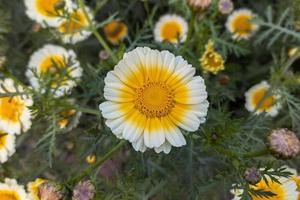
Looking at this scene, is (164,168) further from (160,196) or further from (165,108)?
(165,108)

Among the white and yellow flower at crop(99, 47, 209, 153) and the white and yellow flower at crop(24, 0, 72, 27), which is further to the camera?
the white and yellow flower at crop(24, 0, 72, 27)

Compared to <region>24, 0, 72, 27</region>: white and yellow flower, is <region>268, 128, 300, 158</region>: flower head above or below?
below

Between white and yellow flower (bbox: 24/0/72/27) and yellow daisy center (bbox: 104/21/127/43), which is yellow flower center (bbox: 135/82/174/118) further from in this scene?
yellow daisy center (bbox: 104/21/127/43)

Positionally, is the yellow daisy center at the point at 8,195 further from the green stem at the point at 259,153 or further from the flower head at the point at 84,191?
the green stem at the point at 259,153

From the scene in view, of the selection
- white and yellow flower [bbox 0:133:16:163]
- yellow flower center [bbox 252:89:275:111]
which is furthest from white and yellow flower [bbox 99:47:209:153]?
yellow flower center [bbox 252:89:275:111]

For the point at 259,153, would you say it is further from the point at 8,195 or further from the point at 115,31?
the point at 115,31

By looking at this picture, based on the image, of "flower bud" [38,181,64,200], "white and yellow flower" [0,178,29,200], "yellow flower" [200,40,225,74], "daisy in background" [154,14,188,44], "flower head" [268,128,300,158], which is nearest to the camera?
"flower head" [268,128,300,158]
